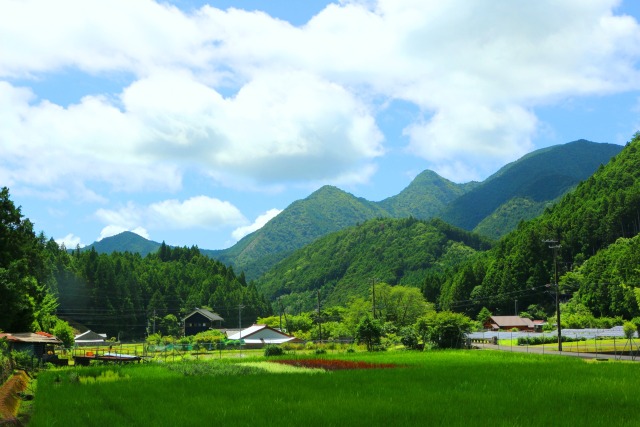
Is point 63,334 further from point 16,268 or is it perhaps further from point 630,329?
point 630,329

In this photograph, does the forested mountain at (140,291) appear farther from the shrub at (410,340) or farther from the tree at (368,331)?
the shrub at (410,340)

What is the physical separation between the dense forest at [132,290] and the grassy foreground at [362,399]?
44.4 meters

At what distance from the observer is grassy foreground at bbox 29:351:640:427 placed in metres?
14.4

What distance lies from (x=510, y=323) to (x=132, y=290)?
8828cm

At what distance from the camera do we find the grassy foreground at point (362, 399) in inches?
566

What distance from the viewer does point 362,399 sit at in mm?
17875

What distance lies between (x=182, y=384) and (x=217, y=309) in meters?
136

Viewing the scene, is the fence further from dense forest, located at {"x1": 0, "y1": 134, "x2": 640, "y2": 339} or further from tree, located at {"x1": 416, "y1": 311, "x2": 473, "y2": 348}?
dense forest, located at {"x1": 0, "y1": 134, "x2": 640, "y2": 339}

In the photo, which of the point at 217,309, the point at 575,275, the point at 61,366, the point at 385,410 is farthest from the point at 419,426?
the point at 217,309

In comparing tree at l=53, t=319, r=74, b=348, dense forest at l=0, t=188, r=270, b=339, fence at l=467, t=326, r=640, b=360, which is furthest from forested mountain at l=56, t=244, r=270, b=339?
fence at l=467, t=326, r=640, b=360

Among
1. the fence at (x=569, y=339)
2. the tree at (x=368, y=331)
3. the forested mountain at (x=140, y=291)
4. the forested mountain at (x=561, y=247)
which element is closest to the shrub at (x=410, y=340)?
the tree at (x=368, y=331)

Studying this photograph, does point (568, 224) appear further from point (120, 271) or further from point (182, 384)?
point (182, 384)

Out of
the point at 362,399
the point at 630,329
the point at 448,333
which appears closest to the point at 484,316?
the point at 630,329

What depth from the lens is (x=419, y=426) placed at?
13.2 metres
